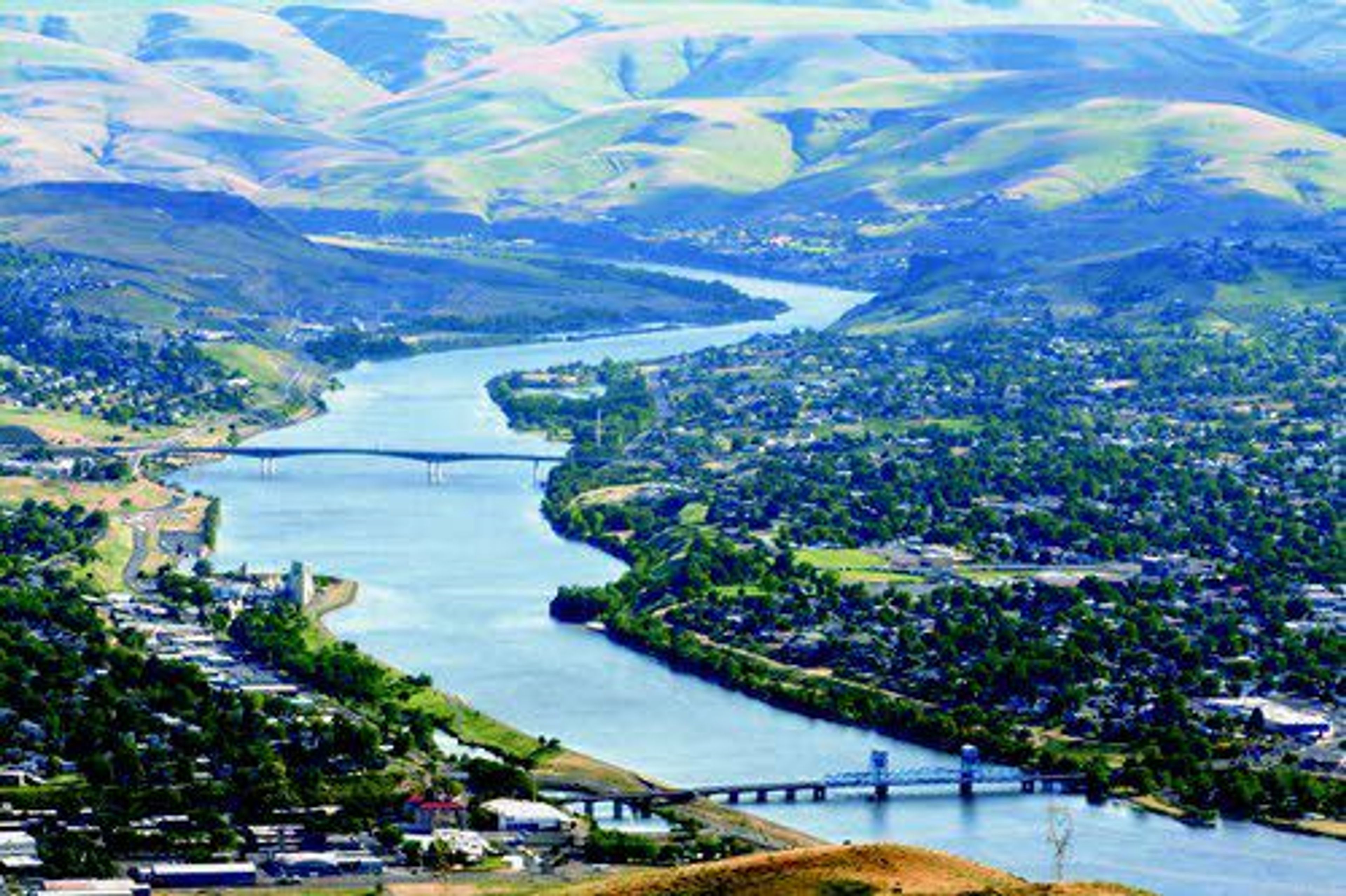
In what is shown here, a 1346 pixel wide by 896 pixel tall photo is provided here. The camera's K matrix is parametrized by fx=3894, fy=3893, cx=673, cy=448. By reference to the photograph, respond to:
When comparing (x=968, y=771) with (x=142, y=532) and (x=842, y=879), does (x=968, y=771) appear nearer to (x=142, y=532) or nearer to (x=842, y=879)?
(x=842, y=879)

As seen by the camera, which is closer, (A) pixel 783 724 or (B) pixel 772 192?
(A) pixel 783 724

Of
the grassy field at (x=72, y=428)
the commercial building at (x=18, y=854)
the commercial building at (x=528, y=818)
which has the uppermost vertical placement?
the grassy field at (x=72, y=428)

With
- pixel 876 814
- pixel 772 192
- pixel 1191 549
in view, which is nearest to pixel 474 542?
pixel 1191 549

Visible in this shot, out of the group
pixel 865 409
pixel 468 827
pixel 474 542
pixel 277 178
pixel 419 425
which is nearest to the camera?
pixel 468 827

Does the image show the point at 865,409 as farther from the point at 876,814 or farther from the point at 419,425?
the point at 876,814

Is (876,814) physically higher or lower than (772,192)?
lower

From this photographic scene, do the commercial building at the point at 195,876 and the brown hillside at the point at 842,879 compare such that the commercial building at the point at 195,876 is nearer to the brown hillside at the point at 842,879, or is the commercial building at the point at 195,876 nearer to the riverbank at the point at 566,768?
the riverbank at the point at 566,768

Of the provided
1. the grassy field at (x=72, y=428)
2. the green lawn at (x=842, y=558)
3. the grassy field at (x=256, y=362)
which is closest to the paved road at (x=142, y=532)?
the grassy field at (x=72, y=428)

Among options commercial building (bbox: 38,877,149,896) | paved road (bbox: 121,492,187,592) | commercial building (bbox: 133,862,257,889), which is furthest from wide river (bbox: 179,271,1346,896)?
commercial building (bbox: 38,877,149,896)
